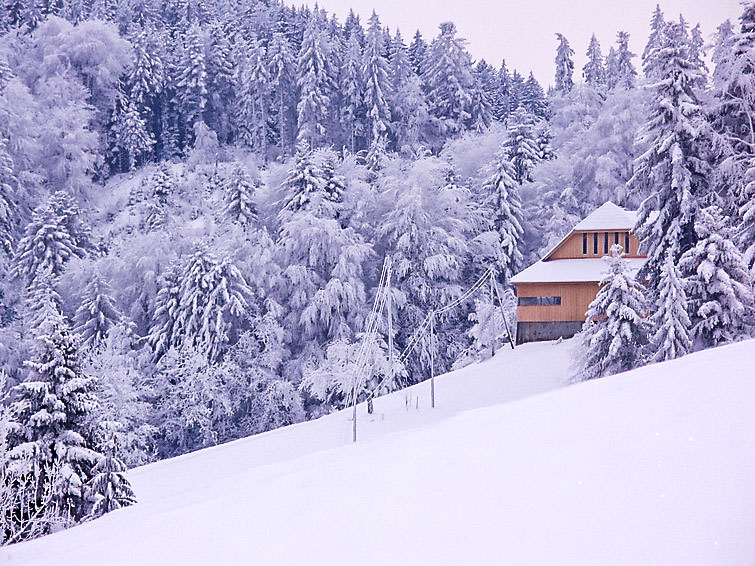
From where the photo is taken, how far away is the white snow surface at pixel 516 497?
473 cm

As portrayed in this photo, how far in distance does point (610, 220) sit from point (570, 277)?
4972mm

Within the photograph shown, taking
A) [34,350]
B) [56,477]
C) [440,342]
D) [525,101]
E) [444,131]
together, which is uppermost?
[525,101]

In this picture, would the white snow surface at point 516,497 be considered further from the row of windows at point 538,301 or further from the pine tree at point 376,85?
the pine tree at point 376,85

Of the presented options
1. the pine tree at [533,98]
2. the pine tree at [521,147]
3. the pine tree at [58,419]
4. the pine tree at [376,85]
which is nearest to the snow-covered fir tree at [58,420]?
the pine tree at [58,419]

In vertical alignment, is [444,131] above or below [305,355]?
above

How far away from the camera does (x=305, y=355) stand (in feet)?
130

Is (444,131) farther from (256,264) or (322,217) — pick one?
(256,264)

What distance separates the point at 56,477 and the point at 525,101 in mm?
70879

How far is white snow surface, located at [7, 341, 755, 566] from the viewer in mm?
4734

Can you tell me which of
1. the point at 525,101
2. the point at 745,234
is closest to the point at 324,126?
the point at 525,101

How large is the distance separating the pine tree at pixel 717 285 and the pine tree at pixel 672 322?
51 centimetres

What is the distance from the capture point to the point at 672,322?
66.4 feet

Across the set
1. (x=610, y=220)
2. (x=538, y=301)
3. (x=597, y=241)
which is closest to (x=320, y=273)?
(x=538, y=301)

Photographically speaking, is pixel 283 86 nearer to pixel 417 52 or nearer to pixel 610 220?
pixel 417 52
